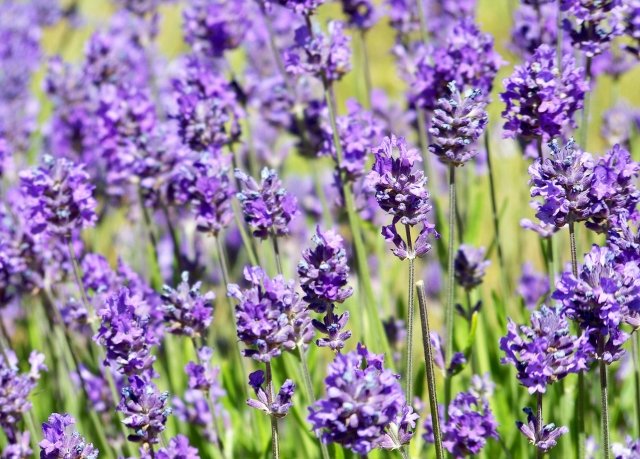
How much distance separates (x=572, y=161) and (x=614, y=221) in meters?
0.23

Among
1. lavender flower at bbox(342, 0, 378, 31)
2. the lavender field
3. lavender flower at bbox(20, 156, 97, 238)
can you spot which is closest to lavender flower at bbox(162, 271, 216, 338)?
the lavender field

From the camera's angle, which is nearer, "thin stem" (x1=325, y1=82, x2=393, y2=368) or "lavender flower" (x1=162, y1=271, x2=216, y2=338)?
"lavender flower" (x1=162, y1=271, x2=216, y2=338)

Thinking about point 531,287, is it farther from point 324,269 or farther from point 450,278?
point 324,269

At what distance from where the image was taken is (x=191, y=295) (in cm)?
245

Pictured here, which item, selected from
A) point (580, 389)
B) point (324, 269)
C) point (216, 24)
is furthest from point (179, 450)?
point (216, 24)

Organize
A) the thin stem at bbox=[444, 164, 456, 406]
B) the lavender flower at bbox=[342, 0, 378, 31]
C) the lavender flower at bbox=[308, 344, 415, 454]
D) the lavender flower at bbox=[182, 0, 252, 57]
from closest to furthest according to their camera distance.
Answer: the lavender flower at bbox=[308, 344, 415, 454], the thin stem at bbox=[444, 164, 456, 406], the lavender flower at bbox=[342, 0, 378, 31], the lavender flower at bbox=[182, 0, 252, 57]

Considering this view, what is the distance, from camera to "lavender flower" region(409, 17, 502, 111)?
2.86 metres

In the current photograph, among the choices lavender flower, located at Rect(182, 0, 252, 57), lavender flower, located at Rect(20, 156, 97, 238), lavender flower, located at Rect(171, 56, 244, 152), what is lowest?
lavender flower, located at Rect(20, 156, 97, 238)

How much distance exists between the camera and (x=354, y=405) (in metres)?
1.65

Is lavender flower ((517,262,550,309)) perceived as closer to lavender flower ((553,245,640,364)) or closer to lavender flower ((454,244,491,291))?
lavender flower ((454,244,491,291))

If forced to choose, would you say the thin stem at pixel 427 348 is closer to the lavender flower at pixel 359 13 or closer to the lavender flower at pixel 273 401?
the lavender flower at pixel 273 401

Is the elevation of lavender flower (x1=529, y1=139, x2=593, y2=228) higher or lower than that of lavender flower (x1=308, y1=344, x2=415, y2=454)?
higher

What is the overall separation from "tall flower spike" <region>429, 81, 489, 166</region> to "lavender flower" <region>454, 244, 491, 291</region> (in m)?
0.83

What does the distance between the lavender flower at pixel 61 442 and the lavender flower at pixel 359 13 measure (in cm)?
216
